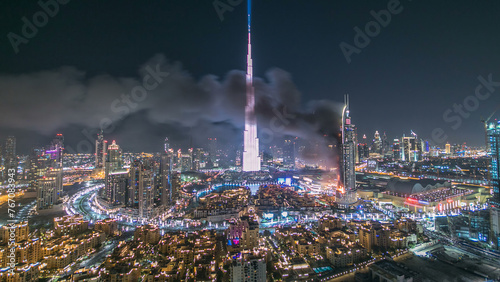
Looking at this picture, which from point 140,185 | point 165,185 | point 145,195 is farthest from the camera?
point 165,185

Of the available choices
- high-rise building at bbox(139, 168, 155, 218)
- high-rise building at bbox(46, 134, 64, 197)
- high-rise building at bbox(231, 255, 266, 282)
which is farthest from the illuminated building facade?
high-rise building at bbox(231, 255, 266, 282)

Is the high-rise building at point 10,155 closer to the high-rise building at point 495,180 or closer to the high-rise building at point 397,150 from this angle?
the high-rise building at point 495,180

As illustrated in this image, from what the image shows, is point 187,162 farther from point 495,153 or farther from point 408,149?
point 495,153

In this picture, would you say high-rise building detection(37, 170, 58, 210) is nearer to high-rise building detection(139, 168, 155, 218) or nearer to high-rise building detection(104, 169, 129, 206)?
high-rise building detection(104, 169, 129, 206)

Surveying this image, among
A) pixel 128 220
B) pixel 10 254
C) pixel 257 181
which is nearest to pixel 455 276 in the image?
pixel 10 254

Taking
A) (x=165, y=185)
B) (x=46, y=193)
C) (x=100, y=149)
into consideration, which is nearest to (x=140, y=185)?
(x=165, y=185)

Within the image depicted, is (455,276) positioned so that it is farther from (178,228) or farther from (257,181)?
(257,181)
